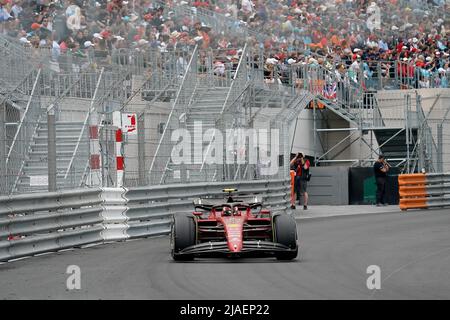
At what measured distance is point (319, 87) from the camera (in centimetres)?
3181

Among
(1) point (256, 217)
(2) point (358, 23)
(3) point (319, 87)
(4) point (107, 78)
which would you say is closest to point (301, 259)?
(1) point (256, 217)

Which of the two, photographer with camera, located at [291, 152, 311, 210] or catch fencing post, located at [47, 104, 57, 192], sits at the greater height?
catch fencing post, located at [47, 104, 57, 192]

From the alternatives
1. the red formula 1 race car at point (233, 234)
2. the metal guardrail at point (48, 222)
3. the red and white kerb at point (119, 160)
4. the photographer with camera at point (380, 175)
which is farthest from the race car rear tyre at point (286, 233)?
the photographer with camera at point (380, 175)

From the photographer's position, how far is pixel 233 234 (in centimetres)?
1326

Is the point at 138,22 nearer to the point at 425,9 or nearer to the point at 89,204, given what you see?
the point at 89,204

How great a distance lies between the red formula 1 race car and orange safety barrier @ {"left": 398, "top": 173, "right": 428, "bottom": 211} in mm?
13851

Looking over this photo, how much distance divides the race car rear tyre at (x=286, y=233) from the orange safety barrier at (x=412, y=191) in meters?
14.2

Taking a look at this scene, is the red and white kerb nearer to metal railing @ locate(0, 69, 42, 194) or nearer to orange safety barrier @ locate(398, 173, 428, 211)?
metal railing @ locate(0, 69, 42, 194)

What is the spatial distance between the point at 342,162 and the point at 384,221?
11.7 m

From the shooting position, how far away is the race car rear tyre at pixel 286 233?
13.4 m

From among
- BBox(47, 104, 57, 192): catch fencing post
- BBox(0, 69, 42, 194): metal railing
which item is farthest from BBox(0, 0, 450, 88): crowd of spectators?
BBox(47, 104, 57, 192): catch fencing post

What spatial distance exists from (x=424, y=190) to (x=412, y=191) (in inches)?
15.6

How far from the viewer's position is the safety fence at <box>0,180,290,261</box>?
1440cm

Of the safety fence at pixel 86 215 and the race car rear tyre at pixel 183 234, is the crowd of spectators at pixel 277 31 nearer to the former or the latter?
the safety fence at pixel 86 215
